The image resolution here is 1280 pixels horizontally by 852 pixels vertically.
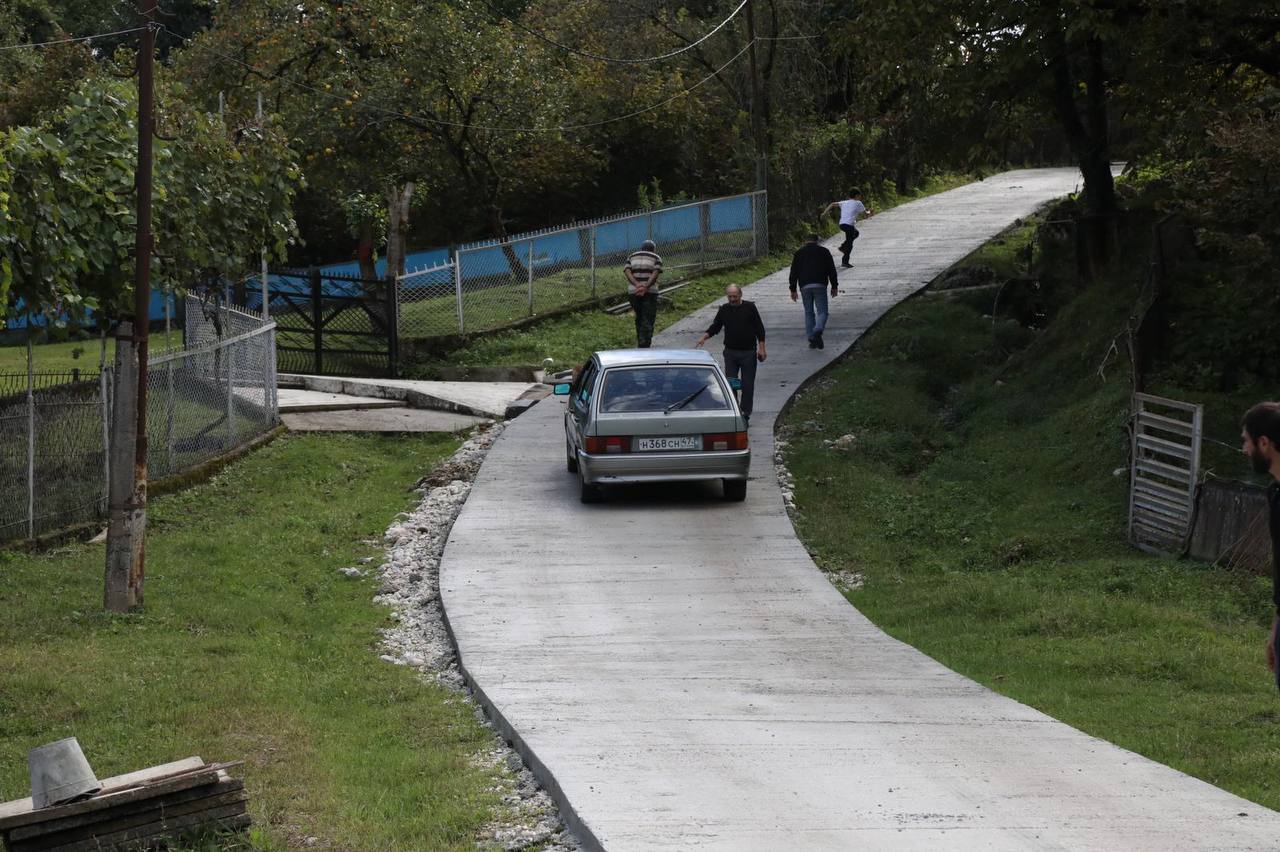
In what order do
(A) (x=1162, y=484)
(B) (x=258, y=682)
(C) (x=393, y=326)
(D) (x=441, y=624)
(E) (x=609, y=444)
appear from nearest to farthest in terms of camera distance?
(B) (x=258, y=682) < (D) (x=441, y=624) < (A) (x=1162, y=484) < (E) (x=609, y=444) < (C) (x=393, y=326)

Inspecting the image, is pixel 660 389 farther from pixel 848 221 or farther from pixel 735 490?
pixel 848 221

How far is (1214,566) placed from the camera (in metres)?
11.6

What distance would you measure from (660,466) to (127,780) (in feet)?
29.2

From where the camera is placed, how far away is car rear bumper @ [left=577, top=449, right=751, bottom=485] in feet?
47.5

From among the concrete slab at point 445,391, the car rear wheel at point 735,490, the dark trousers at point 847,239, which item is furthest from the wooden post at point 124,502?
the dark trousers at point 847,239

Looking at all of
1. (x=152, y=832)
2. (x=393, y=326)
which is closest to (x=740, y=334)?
(x=393, y=326)

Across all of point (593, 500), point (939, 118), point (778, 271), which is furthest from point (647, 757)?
point (778, 271)

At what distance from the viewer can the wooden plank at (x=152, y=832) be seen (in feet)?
18.8

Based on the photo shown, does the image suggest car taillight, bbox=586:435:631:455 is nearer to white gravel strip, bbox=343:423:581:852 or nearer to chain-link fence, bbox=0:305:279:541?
white gravel strip, bbox=343:423:581:852

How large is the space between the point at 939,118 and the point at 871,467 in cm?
1008

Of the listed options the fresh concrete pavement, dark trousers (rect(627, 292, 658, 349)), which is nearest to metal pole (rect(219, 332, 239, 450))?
the fresh concrete pavement

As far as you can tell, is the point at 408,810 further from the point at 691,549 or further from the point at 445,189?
the point at 445,189

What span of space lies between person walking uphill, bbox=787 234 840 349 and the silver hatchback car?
25.5 feet

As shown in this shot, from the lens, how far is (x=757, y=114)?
33812 millimetres
